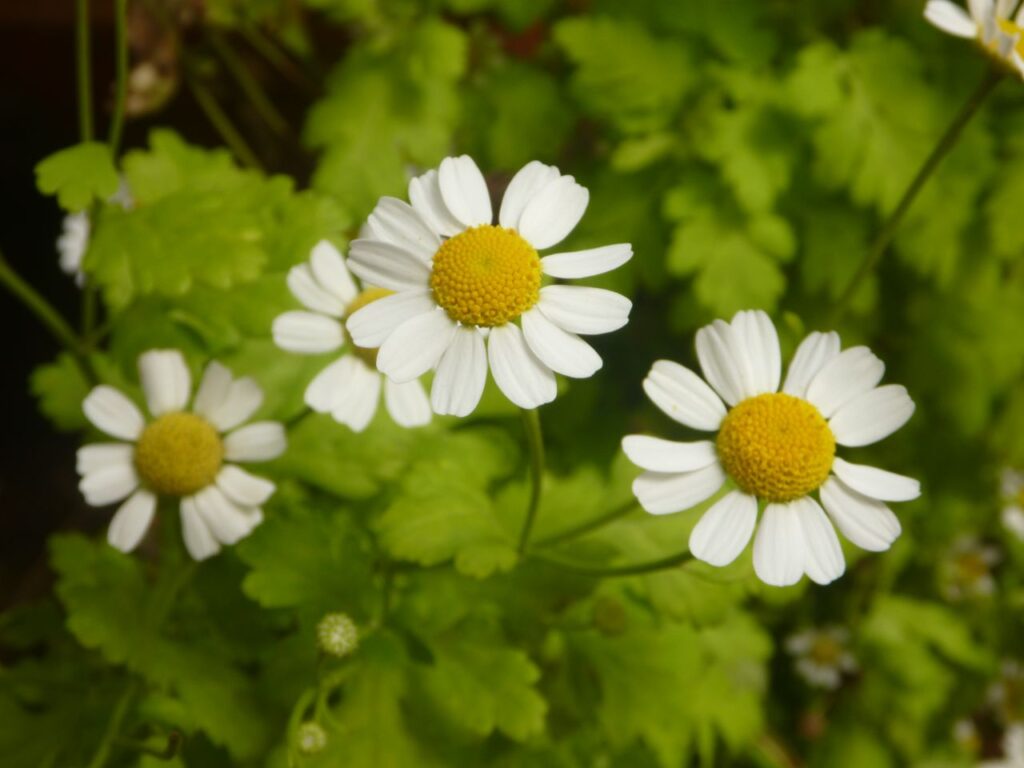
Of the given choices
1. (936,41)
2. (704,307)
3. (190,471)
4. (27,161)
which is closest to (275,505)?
(190,471)

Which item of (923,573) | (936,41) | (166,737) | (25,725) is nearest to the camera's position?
(166,737)

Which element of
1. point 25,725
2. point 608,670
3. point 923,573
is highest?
point 608,670

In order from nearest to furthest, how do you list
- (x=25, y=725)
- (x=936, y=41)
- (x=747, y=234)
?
(x=25, y=725) < (x=747, y=234) < (x=936, y=41)

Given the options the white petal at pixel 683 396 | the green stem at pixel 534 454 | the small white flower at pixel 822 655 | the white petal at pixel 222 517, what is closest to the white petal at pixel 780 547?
the white petal at pixel 683 396

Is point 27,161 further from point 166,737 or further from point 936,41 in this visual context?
point 936,41

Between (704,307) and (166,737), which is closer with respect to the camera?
(166,737)

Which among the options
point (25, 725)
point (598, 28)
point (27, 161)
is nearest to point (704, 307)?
point (598, 28)

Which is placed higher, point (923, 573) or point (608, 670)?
point (608, 670)

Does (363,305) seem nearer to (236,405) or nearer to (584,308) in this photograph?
(236,405)
